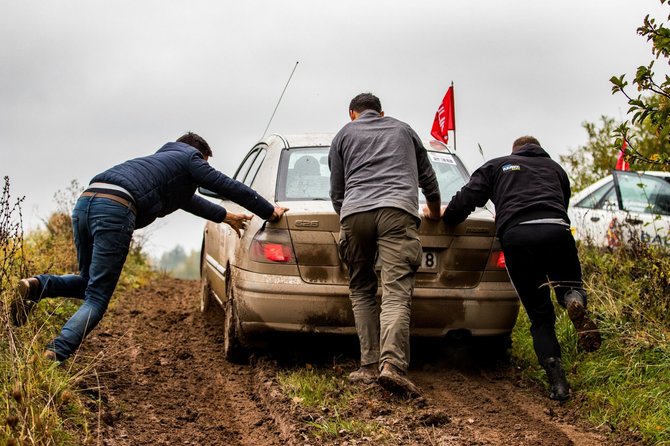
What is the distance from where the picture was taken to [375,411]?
4.76 m

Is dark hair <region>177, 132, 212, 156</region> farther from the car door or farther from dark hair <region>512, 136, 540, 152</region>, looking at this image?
dark hair <region>512, 136, 540, 152</region>

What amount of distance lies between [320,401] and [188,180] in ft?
6.17

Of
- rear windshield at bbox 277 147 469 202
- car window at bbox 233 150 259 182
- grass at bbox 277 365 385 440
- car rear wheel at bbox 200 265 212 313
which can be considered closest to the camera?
grass at bbox 277 365 385 440

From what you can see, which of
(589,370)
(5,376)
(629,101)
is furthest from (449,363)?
(5,376)

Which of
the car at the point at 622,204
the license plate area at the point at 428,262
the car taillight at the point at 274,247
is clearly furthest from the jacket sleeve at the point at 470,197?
the car at the point at 622,204

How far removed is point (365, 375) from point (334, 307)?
53 centimetres

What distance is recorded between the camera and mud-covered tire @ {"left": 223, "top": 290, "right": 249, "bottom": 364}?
6.04 metres

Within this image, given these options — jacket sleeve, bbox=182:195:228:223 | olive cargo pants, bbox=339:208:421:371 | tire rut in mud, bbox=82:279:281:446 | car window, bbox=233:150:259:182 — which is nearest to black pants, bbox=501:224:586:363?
olive cargo pants, bbox=339:208:421:371

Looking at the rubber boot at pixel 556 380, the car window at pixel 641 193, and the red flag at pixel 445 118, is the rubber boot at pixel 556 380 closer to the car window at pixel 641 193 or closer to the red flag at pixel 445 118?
the red flag at pixel 445 118

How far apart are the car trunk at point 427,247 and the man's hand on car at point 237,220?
0.34 meters

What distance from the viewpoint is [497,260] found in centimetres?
588

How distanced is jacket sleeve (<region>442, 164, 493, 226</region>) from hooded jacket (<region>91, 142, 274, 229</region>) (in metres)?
1.24

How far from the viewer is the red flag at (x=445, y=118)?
9.59 metres

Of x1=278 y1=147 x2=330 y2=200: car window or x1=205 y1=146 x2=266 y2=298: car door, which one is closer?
x1=278 y1=147 x2=330 y2=200: car window
